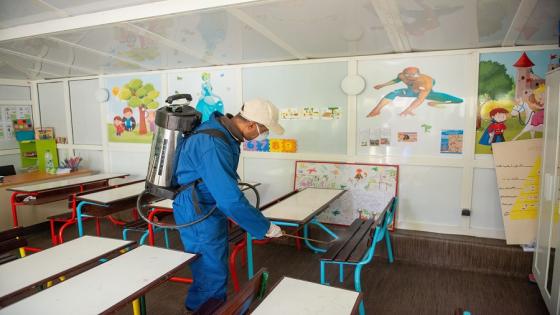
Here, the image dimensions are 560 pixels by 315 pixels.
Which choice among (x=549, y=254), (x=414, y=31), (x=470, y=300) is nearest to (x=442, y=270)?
(x=470, y=300)

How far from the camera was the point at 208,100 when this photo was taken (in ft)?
14.0

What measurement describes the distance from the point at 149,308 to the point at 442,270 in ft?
8.53

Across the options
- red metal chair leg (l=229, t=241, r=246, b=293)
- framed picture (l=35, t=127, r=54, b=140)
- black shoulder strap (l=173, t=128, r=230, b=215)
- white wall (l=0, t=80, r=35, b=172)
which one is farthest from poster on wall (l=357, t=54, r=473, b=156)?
white wall (l=0, t=80, r=35, b=172)

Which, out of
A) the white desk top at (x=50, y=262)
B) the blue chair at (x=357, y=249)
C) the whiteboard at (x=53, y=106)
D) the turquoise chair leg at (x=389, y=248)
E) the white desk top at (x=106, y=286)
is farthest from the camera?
the whiteboard at (x=53, y=106)

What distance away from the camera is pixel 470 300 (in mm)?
2727

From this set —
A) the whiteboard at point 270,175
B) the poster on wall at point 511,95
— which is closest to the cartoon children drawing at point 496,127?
the poster on wall at point 511,95

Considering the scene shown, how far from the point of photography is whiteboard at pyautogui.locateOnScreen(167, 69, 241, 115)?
13.5 ft

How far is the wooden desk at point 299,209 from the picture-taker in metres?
2.66

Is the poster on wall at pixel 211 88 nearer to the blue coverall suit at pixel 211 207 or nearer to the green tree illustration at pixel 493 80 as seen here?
the blue coverall suit at pixel 211 207

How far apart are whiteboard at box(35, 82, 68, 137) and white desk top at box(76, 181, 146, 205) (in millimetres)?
2320

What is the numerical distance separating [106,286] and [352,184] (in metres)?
2.64

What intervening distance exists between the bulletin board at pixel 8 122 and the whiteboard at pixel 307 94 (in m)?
3.73

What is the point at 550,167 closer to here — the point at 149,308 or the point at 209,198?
the point at 209,198

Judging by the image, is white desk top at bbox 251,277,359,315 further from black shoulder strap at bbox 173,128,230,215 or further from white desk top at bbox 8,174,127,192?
white desk top at bbox 8,174,127,192
